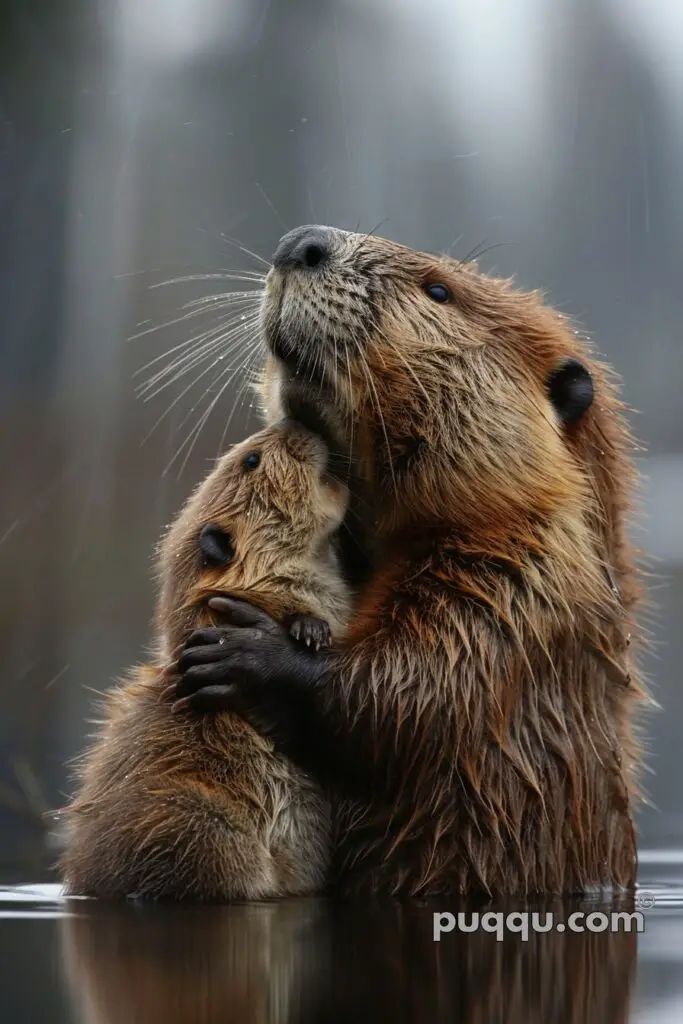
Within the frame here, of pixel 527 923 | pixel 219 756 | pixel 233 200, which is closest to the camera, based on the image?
pixel 527 923

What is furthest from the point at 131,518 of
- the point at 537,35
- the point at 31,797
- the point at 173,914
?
the point at 173,914

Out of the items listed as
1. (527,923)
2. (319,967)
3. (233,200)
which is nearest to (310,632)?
(527,923)

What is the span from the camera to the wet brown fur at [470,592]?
3.44 m

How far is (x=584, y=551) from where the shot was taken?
12.0 feet

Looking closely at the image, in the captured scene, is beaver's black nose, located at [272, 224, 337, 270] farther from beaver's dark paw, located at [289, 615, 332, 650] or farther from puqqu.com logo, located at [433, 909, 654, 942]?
puqqu.com logo, located at [433, 909, 654, 942]

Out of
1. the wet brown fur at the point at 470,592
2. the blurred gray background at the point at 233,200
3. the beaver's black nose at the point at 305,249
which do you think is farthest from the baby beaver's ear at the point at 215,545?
the blurred gray background at the point at 233,200

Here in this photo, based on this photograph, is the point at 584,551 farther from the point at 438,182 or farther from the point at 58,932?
the point at 438,182

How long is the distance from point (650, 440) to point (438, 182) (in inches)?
77.4

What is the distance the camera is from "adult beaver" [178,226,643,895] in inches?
135

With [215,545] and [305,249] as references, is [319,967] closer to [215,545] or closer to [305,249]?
[215,545]

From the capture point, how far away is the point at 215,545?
12.1 feet

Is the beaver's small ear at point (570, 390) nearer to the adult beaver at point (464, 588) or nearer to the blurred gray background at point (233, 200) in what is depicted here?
the adult beaver at point (464, 588)

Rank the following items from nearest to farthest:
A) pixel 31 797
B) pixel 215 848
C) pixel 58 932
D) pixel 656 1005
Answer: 1. pixel 656 1005
2. pixel 58 932
3. pixel 215 848
4. pixel 31 797

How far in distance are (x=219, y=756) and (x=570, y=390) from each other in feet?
3.90
